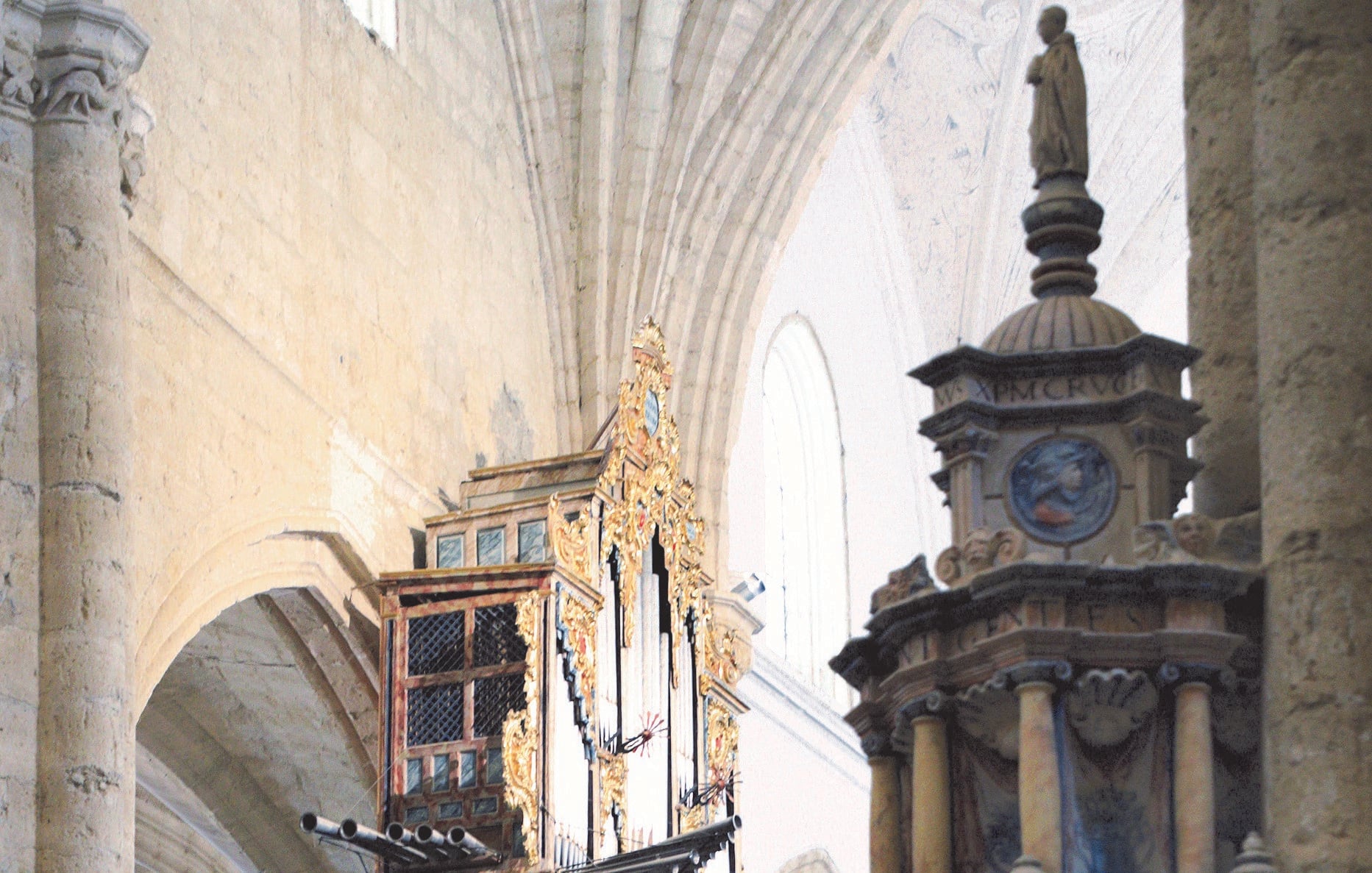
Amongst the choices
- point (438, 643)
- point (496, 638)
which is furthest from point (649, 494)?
point (438, 643)

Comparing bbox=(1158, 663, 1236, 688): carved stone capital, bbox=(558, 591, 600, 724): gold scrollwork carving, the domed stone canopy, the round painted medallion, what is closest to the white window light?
the round painted medallion

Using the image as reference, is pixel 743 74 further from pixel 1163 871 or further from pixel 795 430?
pixel 1163 871

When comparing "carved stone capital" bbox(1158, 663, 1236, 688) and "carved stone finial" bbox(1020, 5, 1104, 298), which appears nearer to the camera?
"carved stone capital" bbox(1158, 663, 1236, 688)

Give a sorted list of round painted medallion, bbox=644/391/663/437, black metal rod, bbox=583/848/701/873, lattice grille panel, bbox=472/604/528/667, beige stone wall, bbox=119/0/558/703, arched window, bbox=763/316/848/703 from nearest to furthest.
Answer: beige stone wall, bbox=119/0/558/703 < black metal rod, bbox=583/848/701/873 < lattice grille panel, bbox=472/604/528/667 < round painted medallion, bbox=644/391/663/437 < arched window, bbox=763/316/848/703

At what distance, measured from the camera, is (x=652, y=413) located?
16281 millimetres

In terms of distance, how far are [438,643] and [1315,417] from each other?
871 cm

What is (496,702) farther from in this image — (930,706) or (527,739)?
(930,706)

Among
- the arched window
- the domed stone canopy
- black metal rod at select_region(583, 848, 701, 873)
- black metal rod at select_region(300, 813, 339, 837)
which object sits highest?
the arched window

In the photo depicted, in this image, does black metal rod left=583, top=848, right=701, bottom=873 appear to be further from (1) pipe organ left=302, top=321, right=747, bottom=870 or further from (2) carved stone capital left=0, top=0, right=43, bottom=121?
(2) carved stone capital left=0, top=0, right=43, bottom=121

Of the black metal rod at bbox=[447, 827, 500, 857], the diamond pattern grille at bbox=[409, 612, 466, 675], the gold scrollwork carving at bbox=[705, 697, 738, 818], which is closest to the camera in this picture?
the black metal rod at bbox=[447, 827, 500, 857]

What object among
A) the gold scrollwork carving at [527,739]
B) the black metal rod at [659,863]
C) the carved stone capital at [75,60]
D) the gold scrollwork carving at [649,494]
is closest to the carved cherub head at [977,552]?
the carved stone capital at [75,60]

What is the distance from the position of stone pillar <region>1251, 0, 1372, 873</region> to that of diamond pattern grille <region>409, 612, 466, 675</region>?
825 centimetres

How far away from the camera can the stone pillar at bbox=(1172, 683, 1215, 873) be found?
6828 millimetres

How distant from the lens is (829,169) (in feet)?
81.8
